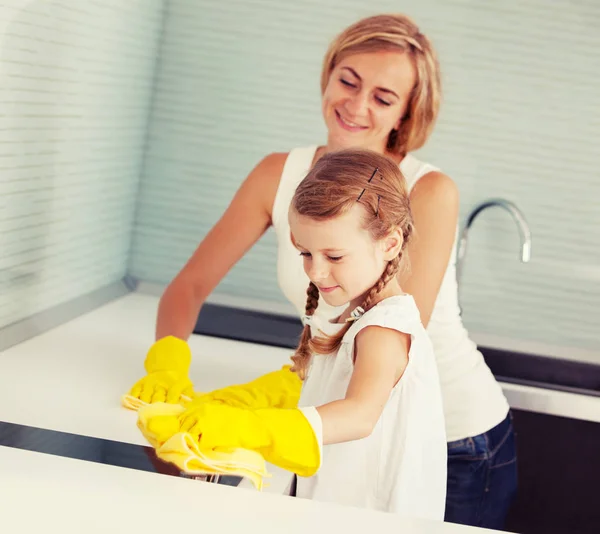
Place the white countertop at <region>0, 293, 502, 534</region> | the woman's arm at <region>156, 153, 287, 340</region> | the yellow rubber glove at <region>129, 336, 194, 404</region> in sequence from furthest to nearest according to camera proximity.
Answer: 1. the woman's arm at <region>156, 153, 287, 340</region>
2. the yellow rubber glove at <region>129, 336, 194, 404</region>
3. the white countertop at <region>0, 293, 502, 534</region>

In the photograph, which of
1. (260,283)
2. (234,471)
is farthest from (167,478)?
(260,283)

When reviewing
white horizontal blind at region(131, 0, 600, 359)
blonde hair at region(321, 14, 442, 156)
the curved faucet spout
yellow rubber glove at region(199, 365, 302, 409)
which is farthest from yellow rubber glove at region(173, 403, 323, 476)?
white horizontal blind at region(131, 0, 600, 359)

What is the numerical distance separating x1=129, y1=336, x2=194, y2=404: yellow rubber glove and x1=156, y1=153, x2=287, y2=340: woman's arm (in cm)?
14

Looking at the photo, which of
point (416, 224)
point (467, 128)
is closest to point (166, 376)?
point (416, 224)

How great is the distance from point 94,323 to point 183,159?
0.55 meters

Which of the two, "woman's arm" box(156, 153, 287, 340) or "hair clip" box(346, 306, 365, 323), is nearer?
"hair clip" box(346, 306, 365, 323)

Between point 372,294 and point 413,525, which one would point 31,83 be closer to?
point 372,294

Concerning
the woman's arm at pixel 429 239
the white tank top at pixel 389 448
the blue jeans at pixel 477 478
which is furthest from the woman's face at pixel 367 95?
the blue jeans at pixel 477 478

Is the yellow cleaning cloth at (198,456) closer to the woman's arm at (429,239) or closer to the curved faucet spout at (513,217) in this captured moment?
the woman's arm at (429,239)

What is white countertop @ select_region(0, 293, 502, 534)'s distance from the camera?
2.68 ft

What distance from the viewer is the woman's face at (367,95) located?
1.43m

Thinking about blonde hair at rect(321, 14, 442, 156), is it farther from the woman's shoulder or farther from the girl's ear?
the girl's ear

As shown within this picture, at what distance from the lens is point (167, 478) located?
3.02 feet

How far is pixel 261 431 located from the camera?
875mm
